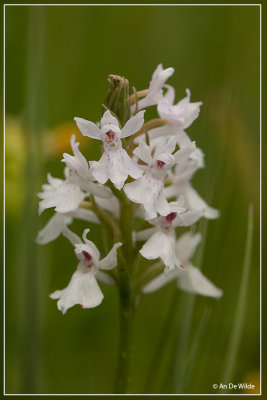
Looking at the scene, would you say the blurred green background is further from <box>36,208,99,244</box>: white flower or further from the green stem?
the green stem

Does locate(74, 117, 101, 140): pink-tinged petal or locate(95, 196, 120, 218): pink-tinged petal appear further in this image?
locate(95, 196, 120, 218): pink-tinged petal

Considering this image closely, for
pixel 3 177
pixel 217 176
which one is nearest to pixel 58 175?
pixel 3 177

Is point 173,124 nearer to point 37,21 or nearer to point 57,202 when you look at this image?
point 57,202

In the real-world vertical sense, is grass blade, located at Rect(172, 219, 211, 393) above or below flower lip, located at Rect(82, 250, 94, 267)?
below

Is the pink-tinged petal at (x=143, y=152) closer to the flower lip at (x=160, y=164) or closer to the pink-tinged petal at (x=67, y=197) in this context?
the flower lip at (x=160, y=164)

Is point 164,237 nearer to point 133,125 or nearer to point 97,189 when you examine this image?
point 97,189

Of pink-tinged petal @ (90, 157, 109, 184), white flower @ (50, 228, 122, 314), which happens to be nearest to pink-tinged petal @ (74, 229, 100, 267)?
white flower @ (50, 228, 122, 314)

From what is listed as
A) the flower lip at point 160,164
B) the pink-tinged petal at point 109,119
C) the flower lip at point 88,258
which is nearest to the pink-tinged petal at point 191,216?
the flower lip at point 160,164
